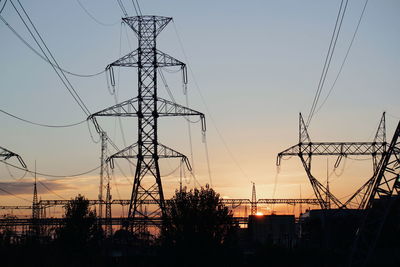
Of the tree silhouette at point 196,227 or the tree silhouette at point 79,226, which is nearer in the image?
the tree silhouette at point 196,227

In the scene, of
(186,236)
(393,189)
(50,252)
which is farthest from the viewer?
(186,236)

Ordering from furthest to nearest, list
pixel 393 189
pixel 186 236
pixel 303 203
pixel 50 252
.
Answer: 1. pixel 303 203
2. pixel 186 236
3. pixel 393 189
4. pixel 50 252

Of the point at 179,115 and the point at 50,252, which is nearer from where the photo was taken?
the point at 50,252

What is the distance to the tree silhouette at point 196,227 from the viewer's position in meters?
45.0

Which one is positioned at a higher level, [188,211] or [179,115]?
[179,115]

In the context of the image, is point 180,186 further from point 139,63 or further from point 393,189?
point 393,189

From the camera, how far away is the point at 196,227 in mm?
45438

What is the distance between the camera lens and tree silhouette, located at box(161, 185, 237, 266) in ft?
148

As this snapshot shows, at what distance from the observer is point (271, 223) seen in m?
118

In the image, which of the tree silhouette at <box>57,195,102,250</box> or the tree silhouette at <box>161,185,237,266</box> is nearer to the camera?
the tree silhouette at <box>161,185,237,266</box>

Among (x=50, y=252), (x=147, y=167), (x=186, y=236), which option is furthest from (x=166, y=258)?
(x=50, y=252)

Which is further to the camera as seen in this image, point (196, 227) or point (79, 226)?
point (79, 226)

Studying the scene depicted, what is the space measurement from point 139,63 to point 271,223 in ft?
238

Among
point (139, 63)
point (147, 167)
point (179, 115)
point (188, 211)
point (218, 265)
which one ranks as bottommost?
point (218, 265)
